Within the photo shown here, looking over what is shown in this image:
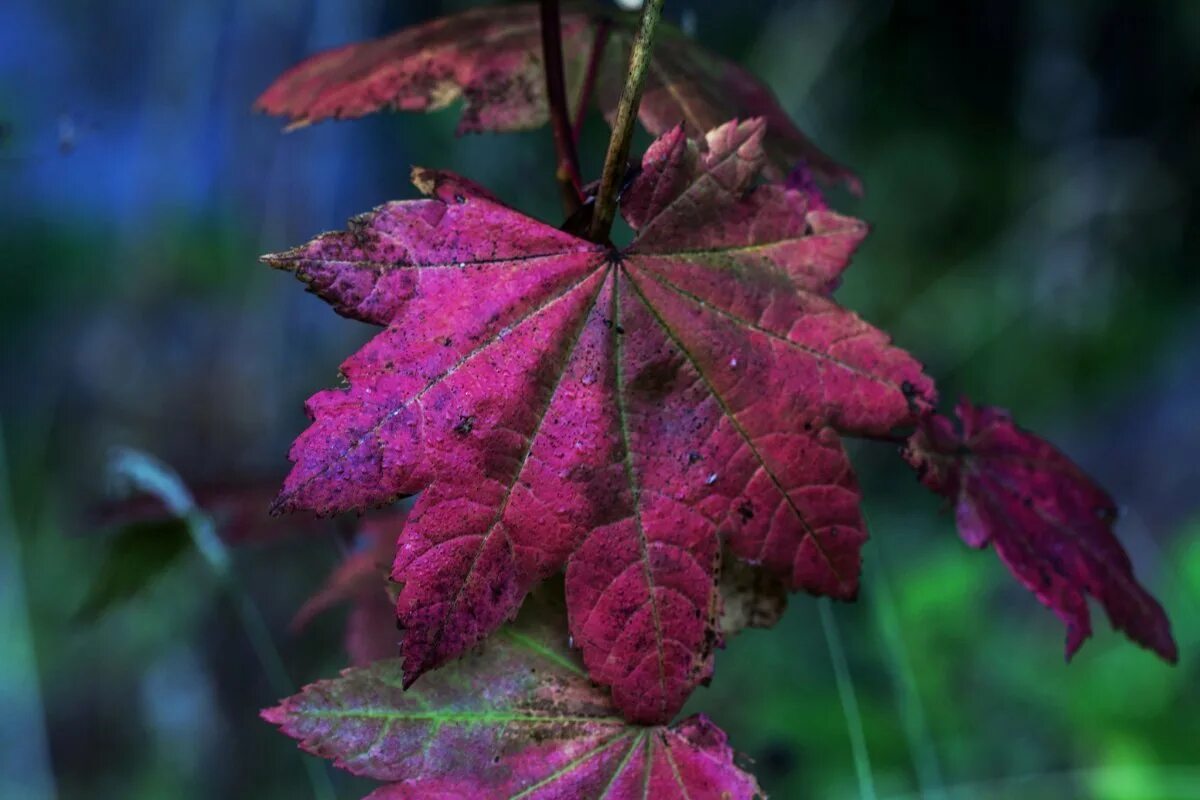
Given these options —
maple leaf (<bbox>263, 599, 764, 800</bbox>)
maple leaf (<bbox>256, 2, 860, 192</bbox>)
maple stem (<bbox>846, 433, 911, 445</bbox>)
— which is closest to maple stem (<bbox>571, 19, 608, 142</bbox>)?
maple leaf (<bbox>256, 2, 860, 192</bbox>)

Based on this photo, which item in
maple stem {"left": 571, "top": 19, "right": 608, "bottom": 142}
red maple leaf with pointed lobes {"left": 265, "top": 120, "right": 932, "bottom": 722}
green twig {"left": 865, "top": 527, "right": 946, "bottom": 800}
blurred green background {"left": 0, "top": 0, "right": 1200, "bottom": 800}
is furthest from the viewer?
blurred green background {"left": 0, "top": 0, "right": 1200, "bottom": 800}

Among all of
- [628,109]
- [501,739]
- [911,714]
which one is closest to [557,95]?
[628,109]

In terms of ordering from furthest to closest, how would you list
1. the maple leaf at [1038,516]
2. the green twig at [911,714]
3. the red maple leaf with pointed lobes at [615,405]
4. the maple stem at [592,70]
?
the green twig at [911,714] < the maple stem at [592,70] < the maple leaf at [1038,516] < the red maple leaf with pointed lobes at [615,405]

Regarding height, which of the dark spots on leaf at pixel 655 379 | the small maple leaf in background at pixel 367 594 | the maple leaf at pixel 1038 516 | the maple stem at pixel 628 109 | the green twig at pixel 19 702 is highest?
the maple stem at pixel 628 109

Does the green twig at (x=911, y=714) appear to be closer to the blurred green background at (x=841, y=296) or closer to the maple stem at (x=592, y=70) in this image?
the blurred green background at (x=841, y=296)

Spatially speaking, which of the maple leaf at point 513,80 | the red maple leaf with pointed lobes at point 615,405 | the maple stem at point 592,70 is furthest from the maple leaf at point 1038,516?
the maple stem at point 592,70

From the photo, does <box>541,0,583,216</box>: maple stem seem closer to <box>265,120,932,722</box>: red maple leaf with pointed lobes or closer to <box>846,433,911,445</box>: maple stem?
<box>265,120,932,722</box>: red maple leaf with pointed lobes

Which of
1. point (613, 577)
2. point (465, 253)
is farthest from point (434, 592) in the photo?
point (465, 253)
